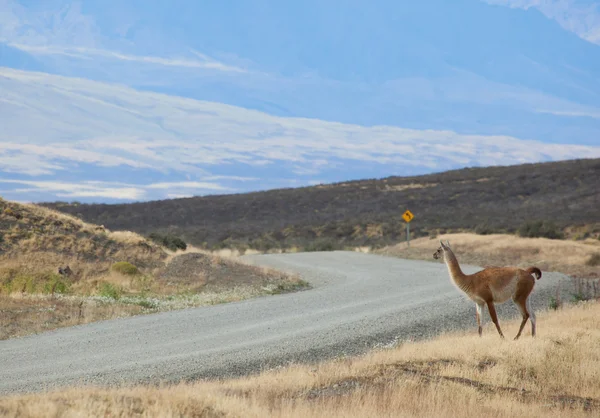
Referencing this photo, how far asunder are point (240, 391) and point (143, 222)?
74.0m

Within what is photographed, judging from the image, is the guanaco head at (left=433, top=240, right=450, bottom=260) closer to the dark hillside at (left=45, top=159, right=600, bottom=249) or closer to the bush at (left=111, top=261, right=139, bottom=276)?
the bush at (left=111, top=261, right=139, bottom=276)

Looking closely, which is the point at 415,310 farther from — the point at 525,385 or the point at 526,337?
the point at 525,385

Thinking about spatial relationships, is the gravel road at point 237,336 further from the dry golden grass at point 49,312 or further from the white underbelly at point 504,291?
the white underbelly at point 504,291

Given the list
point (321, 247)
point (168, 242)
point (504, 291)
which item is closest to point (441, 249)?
point (504, 291)

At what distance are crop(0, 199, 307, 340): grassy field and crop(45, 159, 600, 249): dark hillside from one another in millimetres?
27639

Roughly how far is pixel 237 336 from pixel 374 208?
69153 millimetres

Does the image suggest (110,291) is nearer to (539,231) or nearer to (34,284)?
A: (34,284)

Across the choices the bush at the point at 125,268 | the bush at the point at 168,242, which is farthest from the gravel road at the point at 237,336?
the bush at the point at 168,242

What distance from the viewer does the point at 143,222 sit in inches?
3248

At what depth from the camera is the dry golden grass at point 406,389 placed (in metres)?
7.49

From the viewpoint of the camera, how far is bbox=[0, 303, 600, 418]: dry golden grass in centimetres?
749

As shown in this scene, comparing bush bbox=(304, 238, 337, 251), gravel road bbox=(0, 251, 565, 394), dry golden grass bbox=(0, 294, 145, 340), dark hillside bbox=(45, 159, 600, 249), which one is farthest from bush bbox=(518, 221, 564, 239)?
dry golden grass bbox=(0, 294, 145, 340)

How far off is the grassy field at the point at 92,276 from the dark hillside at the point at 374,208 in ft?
90.7

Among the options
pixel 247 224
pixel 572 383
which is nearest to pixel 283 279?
pixel 572 383
